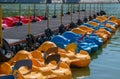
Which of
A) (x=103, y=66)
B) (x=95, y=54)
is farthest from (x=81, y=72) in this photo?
(x=95, y=54)

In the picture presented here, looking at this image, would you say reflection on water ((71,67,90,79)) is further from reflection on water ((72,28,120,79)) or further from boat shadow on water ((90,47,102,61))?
boat shadow on water ((90,47,102,61))

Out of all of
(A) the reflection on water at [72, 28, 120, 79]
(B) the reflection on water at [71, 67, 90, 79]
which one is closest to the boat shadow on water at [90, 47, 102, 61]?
(A) the reflection on water at [72, 28, 120, 79]

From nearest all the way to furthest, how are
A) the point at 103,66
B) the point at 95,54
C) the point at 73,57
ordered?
1. the point at 73,57
2. the point at 103,66
3. the point at 95,54

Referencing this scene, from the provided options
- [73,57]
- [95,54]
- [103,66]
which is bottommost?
[95,54]

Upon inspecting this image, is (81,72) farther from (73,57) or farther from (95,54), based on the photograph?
(95,54)

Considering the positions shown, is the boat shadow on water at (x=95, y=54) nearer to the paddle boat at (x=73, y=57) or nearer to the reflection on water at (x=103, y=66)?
the reflection on water at (x=103, y=66)

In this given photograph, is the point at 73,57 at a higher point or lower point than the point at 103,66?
higher

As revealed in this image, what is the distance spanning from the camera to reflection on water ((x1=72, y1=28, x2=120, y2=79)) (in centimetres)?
2069

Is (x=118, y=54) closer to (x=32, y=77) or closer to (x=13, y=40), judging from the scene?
(x=13, y=40)

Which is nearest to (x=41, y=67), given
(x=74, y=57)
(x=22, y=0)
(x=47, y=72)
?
(x=47, y=72)

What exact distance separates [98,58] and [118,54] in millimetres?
2187

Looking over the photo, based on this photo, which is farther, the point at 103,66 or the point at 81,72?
the point at 103,66

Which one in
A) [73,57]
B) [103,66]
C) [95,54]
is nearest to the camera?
[73,57]

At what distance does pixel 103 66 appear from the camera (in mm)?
23188
